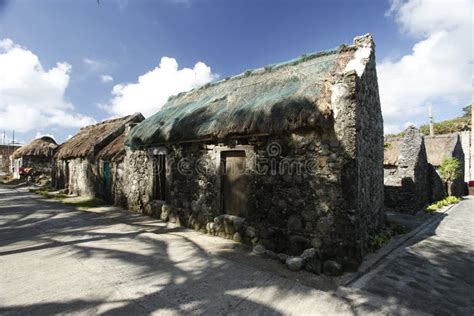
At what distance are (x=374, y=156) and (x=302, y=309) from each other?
14.8 feet

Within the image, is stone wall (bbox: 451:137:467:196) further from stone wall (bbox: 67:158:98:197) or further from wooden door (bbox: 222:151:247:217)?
stone wall (bbox: 67:158:98:197)

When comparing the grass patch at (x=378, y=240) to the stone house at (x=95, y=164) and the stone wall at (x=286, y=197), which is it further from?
the stone house at (x=95, y=164)

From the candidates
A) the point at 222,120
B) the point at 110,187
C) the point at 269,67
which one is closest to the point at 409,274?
the point at 222,120

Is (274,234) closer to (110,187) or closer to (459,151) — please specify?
(110,187)

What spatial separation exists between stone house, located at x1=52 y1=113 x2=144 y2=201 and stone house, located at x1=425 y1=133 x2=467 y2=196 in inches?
730

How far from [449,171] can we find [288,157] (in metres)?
14.6

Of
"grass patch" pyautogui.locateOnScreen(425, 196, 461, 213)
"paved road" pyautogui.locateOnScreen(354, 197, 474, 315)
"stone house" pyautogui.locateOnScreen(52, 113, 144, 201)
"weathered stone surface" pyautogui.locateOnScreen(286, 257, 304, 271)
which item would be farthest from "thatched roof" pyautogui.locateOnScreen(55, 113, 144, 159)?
"grass patch" pyautogui.locateOnScreen(425, 196, 461, 213)

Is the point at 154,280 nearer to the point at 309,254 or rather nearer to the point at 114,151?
the point at 309,254

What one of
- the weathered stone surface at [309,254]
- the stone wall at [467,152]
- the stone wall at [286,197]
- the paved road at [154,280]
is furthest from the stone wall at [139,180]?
the stone wall at [467,152]

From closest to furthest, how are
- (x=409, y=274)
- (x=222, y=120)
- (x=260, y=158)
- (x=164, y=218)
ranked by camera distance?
1. (x=409, y=274)
2. (x=260, y=158)
3. (x=222, y=120)
4. (x=164, y=218)

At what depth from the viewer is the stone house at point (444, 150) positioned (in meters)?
16.2

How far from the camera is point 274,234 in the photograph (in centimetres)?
533

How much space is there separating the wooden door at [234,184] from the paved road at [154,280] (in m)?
0.86

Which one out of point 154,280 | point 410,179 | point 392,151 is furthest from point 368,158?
point 392,151
